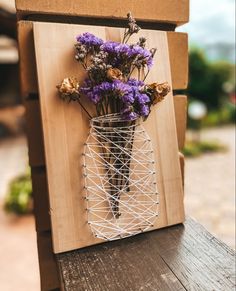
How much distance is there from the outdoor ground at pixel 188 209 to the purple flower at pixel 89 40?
0.60 meters

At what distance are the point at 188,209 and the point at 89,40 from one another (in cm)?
255

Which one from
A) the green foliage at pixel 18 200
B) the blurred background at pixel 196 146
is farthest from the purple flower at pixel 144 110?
the green foliage at pixel 18 200

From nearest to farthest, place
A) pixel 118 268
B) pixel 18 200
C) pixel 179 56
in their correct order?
1. pixel 118 268
2. pixel 179 56
3. pixel 18 200

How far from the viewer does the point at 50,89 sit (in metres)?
0.72

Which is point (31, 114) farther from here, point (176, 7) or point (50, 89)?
point (176, 7)

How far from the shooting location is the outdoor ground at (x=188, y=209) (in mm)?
2064

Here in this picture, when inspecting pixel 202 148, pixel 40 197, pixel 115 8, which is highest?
pixel 115 8

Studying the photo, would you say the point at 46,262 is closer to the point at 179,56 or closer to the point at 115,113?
the point at 115,113

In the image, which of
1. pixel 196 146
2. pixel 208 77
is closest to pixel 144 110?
pixel 196 146

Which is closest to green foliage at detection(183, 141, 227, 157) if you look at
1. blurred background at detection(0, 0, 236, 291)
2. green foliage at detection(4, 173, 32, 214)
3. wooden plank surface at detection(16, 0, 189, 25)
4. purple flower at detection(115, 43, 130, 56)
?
blurred background at detection(0, 0, 236, 291)

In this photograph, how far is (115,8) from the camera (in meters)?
0.82

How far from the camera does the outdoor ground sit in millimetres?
2064

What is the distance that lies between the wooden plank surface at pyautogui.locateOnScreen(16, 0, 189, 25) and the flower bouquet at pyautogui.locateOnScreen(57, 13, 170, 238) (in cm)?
10

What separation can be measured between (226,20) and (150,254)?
125cm
